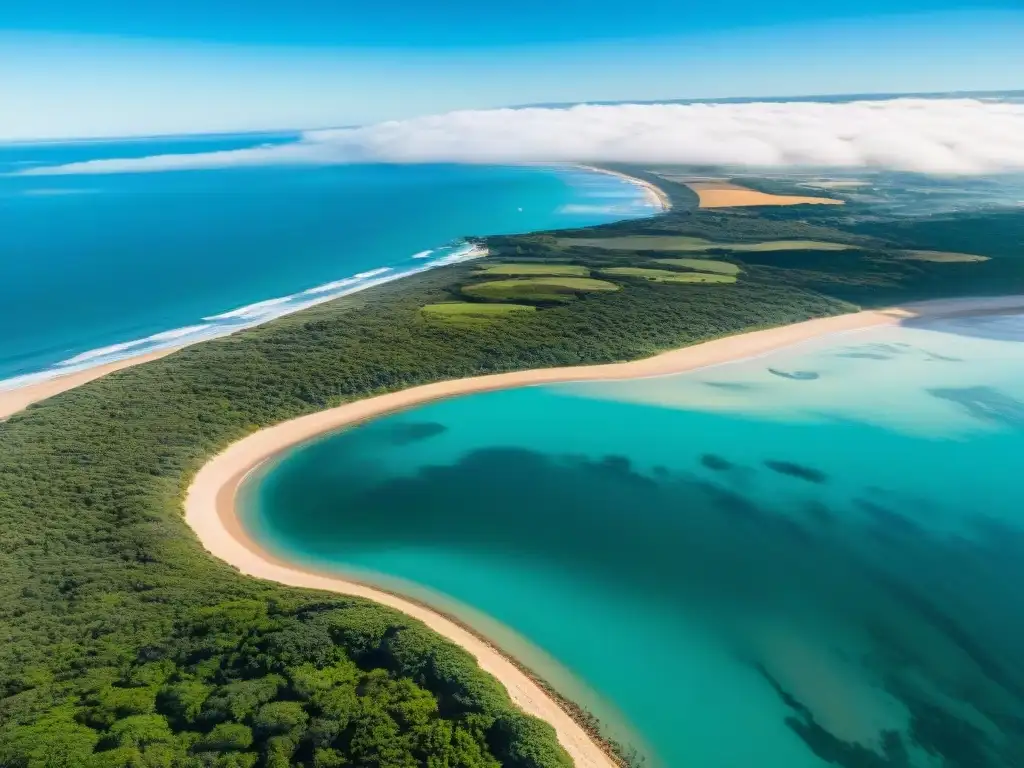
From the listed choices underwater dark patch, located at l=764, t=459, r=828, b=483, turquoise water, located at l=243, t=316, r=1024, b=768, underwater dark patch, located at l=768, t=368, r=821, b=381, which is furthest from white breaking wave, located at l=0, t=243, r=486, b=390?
underwater dark patch, located at l=764, t=459, r=828, b=483

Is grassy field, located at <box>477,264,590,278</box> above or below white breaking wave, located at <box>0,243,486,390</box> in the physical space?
above

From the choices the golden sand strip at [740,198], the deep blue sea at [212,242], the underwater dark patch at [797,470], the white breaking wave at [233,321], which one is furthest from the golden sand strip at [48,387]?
the golden sand strip at [740,198]

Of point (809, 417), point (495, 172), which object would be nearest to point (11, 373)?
point (809, 417)

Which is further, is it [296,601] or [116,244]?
[116,244]

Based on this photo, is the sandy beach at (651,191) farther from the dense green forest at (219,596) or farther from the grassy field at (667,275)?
the dense green forest at (219,596)

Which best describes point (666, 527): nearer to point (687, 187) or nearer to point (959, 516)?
point (959, 516)

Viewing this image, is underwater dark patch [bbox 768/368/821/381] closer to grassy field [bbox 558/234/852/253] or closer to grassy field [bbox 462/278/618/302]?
grassy field [bbox 462/278/618/302]

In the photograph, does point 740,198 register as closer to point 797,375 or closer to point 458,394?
point 797,375
